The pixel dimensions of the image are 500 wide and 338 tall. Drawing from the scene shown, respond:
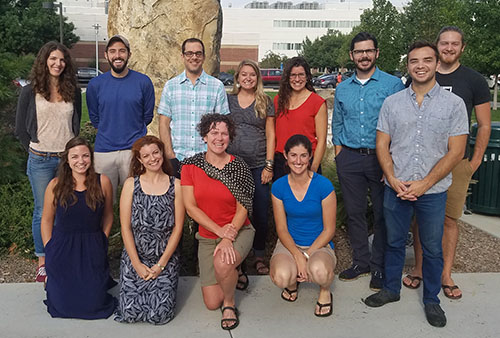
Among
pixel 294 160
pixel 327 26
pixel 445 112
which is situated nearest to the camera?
pixel 445 112

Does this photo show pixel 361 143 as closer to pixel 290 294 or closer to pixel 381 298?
pixel 381 298

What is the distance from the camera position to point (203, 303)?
4129mm

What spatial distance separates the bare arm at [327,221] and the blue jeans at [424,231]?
408 millimetres

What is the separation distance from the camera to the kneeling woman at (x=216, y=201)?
3941 mm

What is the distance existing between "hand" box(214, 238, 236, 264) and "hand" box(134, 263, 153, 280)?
20.1 inches

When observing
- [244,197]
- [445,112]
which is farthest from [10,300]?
[445,112]

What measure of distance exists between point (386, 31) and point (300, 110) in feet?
107

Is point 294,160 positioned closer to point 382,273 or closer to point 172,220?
point 172,220

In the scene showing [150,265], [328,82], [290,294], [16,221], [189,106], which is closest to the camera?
[150,265]

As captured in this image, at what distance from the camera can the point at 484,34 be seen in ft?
69.3

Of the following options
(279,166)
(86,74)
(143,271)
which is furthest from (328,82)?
(143,271)

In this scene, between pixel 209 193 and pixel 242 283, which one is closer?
pixel 209 193

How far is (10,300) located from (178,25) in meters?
3.91

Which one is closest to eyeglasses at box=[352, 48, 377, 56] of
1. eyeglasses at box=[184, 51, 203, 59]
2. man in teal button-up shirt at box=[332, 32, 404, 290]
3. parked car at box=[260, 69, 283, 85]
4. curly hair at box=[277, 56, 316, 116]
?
man in teal button-up shirt at box=[332, 32, 404, 290]
